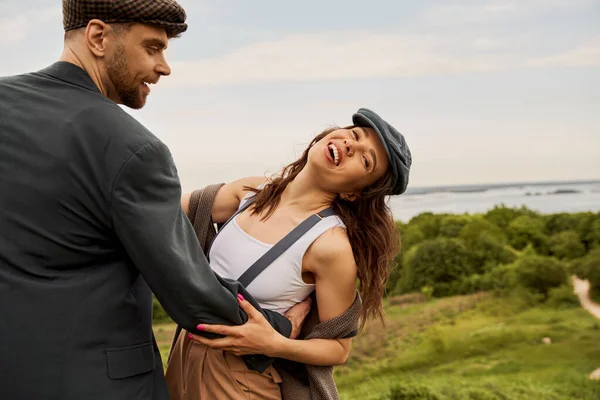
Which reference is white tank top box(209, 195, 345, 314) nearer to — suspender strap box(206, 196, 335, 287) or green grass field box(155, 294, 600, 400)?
suspender strap box(206, 196, 335, 287)

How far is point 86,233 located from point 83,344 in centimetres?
40

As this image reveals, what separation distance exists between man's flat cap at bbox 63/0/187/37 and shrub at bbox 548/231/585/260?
80.5 feet

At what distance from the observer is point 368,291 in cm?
378

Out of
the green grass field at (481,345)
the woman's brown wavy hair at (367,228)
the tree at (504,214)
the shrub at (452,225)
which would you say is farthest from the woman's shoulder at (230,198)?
the tree at (504,214)

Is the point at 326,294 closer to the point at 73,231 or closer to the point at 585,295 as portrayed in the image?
the point at 73,231

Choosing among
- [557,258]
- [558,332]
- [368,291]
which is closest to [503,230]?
[557,258]

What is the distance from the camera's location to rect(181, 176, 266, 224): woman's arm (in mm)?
3971

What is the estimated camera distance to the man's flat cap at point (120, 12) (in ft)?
9.21

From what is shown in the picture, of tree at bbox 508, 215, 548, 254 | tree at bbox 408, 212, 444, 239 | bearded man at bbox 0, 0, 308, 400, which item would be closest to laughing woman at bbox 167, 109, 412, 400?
bearded man at bbox 0, 0, 308, 400

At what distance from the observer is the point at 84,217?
9.04ft

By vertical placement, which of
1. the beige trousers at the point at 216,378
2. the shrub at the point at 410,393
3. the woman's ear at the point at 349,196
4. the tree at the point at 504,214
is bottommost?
the tree at the point at 504,214

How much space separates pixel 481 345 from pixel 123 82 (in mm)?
19582

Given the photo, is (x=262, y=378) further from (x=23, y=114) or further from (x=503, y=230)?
(x=503, y=230)

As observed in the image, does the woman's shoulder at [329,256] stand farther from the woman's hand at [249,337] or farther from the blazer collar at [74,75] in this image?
the blazer collar at [74,75]
